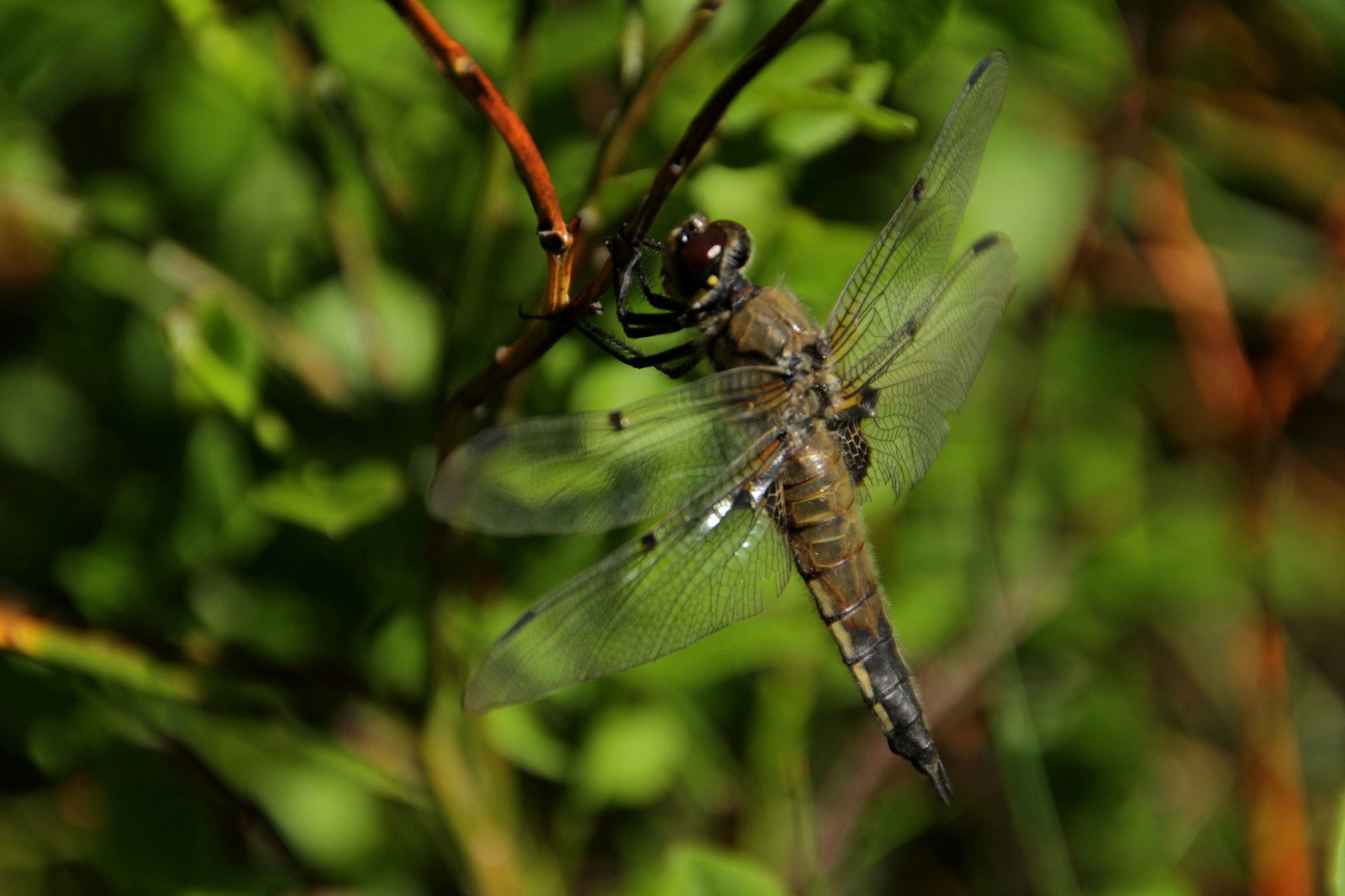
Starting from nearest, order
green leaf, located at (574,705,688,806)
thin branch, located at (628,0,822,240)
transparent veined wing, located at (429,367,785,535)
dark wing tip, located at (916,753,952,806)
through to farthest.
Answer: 1. thin branch, located at (628,0,822,240)
2. transparent veined wing, located at (429,367,785,535)
3. dark wing tip, located at (916,753,952,806)
4. green leaf, located at (574,705,688,806)

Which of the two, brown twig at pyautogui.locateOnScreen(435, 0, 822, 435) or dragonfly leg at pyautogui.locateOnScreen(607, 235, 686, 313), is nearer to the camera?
brown twig at pyautogui.locateOnScreen(435, 0, 822, 435)

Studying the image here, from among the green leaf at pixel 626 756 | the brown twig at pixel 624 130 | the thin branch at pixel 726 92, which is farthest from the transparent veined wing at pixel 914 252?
the green leaf at pixel 626 756

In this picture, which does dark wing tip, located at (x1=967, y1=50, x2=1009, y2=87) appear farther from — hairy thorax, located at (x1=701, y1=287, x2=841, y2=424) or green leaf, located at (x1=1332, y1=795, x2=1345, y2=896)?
green leaf, located at (x1=1332, y1=795, x2=1345, y2=896)

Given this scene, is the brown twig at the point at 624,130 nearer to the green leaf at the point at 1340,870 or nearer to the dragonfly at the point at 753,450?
the dragonfly at the point at 753,450

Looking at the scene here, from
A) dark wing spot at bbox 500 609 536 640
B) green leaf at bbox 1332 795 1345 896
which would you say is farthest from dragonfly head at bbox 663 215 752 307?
green leaf at bbox 1332 795 1345 896

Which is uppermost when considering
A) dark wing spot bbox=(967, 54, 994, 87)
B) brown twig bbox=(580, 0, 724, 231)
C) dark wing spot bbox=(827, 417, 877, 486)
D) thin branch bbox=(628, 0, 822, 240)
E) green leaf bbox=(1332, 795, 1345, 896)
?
thin branch bbox=(628, 0, 822, 240)

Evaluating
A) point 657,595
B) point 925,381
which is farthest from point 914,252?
point 657,595
